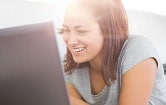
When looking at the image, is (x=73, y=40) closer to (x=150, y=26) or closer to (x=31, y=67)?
(x=31, y=67)

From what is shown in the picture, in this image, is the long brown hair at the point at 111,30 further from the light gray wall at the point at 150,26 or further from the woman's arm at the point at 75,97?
the light gray wall at the point at 150,26

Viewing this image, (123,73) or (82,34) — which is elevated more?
(82,34)

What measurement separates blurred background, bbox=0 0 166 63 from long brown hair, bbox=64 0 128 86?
24 cm

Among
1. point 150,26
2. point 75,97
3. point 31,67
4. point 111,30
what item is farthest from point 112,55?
point 150,26

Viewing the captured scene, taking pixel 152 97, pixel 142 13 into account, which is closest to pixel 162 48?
pixel 142 13

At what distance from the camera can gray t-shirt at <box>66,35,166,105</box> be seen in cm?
100

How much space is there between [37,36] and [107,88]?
0.63m

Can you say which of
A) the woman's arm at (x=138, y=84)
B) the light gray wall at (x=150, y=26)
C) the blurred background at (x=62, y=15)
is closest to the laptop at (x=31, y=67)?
the woman's arm at (x=138, y=84)

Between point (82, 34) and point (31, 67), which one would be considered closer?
point (31, 67)

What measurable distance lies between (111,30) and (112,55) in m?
0.09

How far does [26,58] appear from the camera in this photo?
49 cm

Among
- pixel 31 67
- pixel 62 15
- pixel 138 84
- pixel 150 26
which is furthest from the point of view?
pixel 150 26

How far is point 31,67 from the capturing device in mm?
495

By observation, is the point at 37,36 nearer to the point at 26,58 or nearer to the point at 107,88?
the point at 26,58
